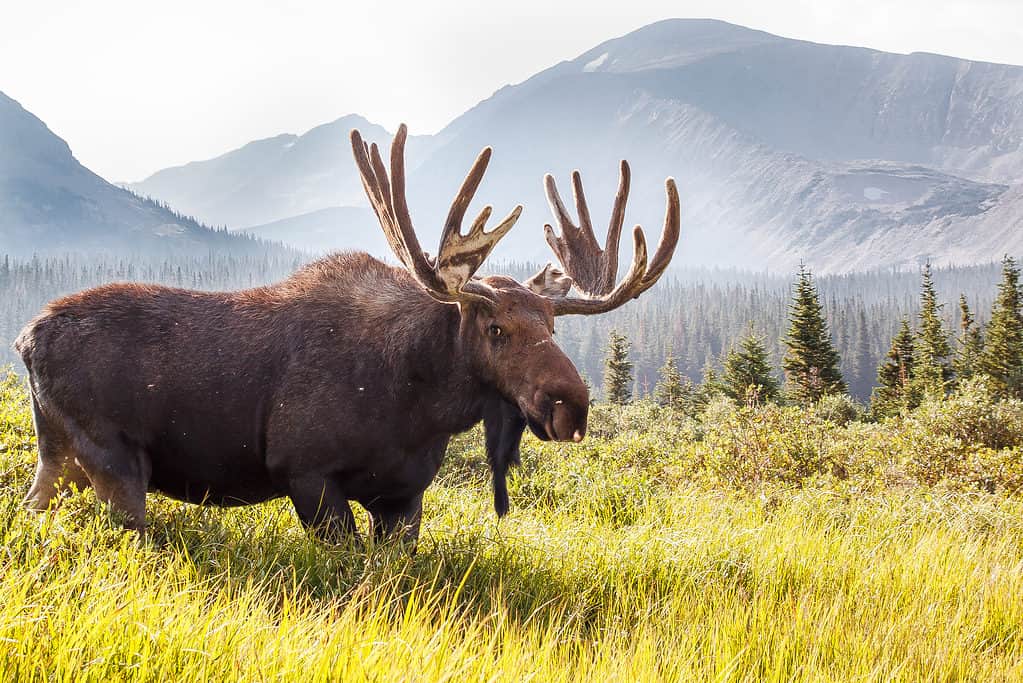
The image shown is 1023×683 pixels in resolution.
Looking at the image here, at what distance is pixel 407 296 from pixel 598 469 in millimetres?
3954

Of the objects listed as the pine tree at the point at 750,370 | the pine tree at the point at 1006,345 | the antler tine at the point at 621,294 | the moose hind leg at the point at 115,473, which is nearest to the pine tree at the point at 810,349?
the pine tree at the point at 750,370

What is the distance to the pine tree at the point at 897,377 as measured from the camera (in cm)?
4772

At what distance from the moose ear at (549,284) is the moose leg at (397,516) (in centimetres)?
148

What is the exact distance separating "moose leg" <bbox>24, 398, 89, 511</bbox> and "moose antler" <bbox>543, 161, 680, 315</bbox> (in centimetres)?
275

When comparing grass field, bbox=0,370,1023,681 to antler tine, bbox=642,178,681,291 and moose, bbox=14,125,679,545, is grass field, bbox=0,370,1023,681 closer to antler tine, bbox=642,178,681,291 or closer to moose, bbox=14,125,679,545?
moose, bbox=14,125,679,545

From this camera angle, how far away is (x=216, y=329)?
4465mm

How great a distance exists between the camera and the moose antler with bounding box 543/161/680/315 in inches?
195

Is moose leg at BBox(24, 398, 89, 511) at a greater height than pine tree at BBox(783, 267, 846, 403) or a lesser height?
greater

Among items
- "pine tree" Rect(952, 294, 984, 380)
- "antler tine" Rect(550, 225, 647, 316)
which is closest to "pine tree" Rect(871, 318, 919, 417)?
"pine tree" Rect(952, 294, 984, 380)

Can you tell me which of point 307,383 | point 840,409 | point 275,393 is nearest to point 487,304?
point 307,383

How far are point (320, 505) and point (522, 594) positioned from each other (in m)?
1.14

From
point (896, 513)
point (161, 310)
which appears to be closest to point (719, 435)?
point (896, 513)

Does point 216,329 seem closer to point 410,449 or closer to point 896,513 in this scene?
point 410,449

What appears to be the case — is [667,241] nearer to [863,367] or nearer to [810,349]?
[810,349]
